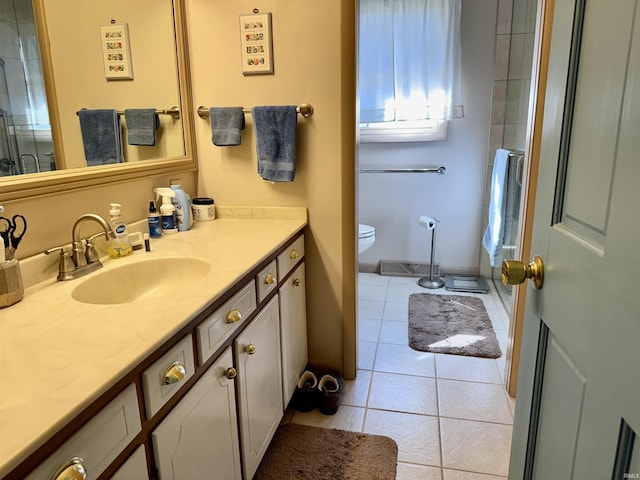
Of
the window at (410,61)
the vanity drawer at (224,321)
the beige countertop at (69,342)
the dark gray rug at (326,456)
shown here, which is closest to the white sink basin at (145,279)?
the beige countertop at (69,342)

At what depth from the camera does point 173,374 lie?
93 cm

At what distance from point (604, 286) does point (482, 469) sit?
1.29 m

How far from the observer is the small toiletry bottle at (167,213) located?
174 centimetres

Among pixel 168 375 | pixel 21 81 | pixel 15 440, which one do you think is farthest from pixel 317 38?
pixel 15 440

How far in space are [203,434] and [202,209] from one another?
1106 millimetres

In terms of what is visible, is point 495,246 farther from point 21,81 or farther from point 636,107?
point 21,81

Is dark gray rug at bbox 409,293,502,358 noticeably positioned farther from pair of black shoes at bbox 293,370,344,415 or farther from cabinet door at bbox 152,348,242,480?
cabinet door at bbox 152,348,242,480

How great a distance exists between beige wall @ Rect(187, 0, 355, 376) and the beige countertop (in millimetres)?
603

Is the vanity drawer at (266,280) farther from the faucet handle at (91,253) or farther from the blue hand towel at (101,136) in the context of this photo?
the blue hand towel at (101,136)

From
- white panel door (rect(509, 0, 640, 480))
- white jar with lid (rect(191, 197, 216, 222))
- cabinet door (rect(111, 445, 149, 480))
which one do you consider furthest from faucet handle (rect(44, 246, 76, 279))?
white panel door (rect(509, 0, 640, 480))

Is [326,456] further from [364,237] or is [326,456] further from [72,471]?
[364,237]

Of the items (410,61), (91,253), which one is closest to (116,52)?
(91,253)

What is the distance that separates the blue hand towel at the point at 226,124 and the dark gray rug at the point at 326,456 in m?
1.27

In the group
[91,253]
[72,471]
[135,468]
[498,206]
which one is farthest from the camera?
[498,206]
